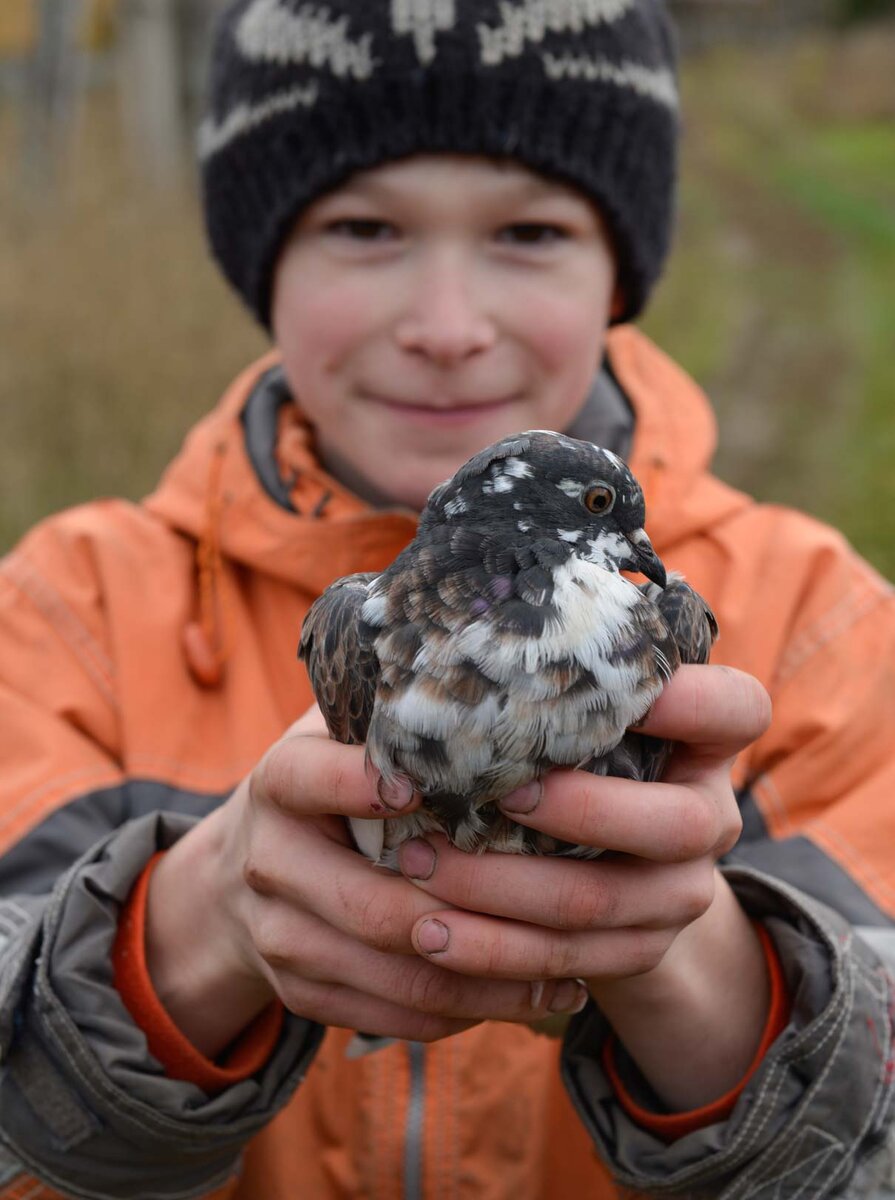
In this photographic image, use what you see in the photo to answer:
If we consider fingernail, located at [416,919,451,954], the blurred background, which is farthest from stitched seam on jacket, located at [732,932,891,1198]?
the blurred background

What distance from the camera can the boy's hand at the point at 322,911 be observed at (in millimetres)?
2004

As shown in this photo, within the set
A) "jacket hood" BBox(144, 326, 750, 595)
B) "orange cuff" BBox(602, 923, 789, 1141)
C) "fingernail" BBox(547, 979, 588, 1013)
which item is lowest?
"orange cuff" BBox(602, 923, 789, 1141)

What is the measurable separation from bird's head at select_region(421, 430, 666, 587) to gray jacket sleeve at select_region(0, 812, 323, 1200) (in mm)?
1040

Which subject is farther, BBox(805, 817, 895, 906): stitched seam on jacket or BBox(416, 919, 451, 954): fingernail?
BBox(805, 817, 895, 906): stitched seam on jacket

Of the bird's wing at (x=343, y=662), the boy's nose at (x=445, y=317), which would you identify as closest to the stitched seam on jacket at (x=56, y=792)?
the bird's wing at (x=343, y=662)

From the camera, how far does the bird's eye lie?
6.39 ft

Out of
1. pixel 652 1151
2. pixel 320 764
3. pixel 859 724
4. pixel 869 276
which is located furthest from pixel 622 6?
pixel 869 276

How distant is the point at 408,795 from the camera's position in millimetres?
1886

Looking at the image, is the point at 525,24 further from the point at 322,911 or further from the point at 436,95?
the point at 322,911

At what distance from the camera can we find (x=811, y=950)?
7.73ft

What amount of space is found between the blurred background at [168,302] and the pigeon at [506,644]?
189 inches

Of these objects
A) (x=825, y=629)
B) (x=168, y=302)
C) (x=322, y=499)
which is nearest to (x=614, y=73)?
(x=322, y=499)

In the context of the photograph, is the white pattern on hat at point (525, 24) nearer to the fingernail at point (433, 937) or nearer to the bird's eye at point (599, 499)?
the bird's eye at point (599, 499)

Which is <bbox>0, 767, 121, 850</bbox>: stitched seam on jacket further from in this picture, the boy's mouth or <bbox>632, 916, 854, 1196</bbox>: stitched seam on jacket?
<bbox>632, 916, 854, 1196</bbox>: stitched seam on jacket
